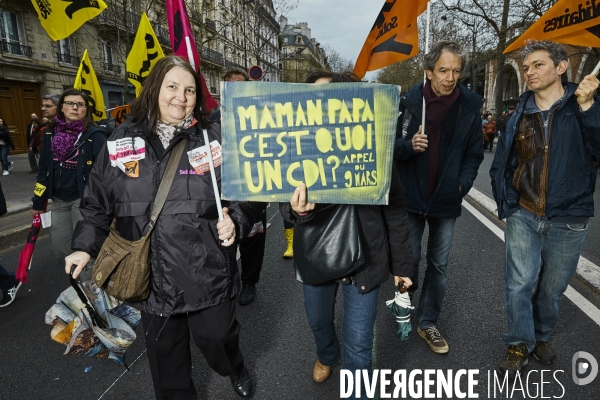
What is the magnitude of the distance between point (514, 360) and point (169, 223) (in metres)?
2.30

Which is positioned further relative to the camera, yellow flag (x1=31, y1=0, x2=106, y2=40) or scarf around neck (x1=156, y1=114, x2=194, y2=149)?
yellow flag (x1=31, y1=0, x2=106, y2=40)

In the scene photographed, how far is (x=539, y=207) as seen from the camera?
2490mm

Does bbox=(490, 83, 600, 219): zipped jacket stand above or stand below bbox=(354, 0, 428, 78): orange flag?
below

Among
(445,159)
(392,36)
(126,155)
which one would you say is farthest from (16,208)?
(445,159)

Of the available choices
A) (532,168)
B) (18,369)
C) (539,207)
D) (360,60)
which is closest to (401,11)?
(360,60)

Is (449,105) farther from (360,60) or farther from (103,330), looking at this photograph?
(103,330)

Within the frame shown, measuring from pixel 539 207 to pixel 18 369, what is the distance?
3.60m

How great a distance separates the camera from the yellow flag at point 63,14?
4051mm

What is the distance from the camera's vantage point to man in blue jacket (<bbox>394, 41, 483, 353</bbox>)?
9.01ft

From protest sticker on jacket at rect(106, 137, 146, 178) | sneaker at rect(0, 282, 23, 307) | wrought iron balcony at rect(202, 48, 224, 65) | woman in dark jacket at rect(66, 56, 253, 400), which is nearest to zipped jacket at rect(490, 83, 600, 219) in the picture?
woman in dark jacket at rect(66, 56, 253, 400)

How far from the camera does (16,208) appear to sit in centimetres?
744

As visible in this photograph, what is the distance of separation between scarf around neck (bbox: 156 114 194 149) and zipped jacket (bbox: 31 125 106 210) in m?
1.95

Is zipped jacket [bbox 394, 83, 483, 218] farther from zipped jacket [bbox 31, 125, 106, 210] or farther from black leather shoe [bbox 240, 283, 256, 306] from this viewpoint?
zipped jacket [bbox 31, 125, 106, 210]

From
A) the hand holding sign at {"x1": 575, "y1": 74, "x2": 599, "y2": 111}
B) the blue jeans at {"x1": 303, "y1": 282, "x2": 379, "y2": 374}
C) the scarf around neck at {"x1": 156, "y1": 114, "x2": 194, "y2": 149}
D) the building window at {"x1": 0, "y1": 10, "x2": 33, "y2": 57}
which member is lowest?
the blue jeans at {"x1": 303, "y1": 282, "x2": 379, "y2": 374}
